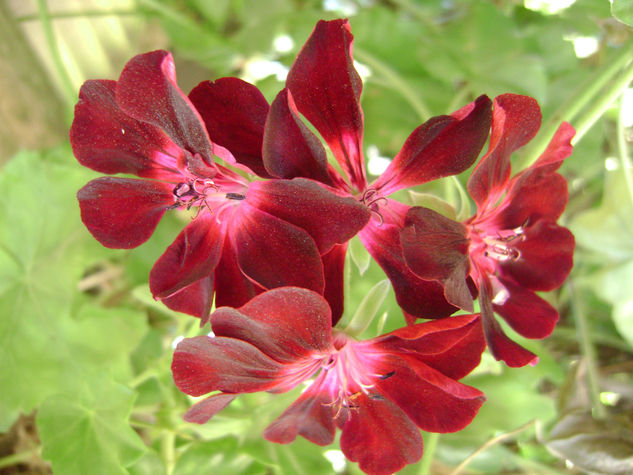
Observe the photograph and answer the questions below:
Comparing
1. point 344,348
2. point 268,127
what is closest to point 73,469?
point 344,348

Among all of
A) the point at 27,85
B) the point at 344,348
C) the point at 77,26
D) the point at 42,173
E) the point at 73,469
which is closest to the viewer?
the point at 344,348

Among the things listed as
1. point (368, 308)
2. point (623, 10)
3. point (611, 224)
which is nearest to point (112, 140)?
point (368, 308)

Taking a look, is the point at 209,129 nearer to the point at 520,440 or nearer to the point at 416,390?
the point at 416,390

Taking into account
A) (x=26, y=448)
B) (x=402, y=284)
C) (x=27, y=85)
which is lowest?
(x=26, y=448)

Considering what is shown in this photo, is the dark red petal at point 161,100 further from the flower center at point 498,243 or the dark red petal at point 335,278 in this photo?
the flower center at point 498,243

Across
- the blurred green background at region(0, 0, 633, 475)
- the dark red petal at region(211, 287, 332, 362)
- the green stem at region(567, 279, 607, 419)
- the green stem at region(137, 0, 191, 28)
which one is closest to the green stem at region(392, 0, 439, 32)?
the blurred green background at region(0, 0, 633, 475)

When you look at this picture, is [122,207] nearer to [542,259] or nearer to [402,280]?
[402,280]

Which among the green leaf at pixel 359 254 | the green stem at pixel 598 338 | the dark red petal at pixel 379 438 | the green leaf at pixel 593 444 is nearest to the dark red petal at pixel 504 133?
the green leaf at pixel 359 254
